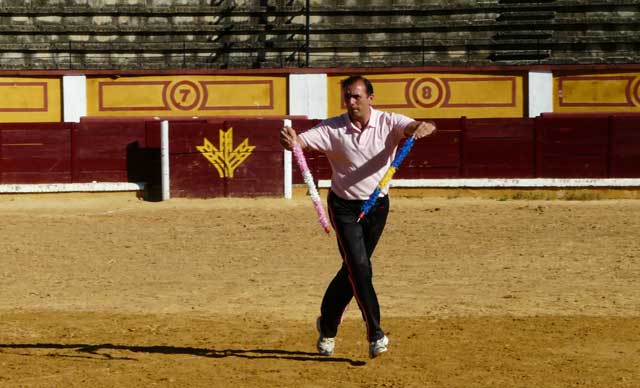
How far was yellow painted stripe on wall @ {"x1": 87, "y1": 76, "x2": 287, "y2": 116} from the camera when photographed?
794 inches

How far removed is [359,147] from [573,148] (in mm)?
12928

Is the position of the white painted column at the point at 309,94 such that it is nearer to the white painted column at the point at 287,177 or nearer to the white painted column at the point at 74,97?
the white painted column at the point at 287,177

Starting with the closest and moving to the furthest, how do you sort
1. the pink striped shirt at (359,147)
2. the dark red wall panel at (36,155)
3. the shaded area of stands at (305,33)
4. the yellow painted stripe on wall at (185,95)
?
the pink striped shirt at (359,147), the dark red wall panel at (36,155), the yellow painted stripe on wall at (185,95), the shaded area of stands at (305,33)

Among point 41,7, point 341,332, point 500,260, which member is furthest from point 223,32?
point 341,332

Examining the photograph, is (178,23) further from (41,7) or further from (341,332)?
(341,332)

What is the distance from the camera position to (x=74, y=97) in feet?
66.0

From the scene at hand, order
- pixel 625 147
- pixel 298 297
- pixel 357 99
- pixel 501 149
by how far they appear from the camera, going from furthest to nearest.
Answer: pixel 501 149, pixel 625 147, pixel 298 297, pixel 357 99

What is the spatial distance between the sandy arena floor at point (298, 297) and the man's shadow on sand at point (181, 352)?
2cm

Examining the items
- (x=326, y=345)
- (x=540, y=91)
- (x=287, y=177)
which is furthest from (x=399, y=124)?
(x=540, y=91)

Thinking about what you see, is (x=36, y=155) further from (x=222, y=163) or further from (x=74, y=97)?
(x=222, y=163)

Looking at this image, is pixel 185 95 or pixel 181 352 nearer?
pixel 181 352

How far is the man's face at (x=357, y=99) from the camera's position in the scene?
632 cm

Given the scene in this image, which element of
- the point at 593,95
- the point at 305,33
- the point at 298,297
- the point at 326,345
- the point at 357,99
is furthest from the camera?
the point at 305,33

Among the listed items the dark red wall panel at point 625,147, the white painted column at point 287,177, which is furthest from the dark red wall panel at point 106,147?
the dark red wall panel at point 625,147
